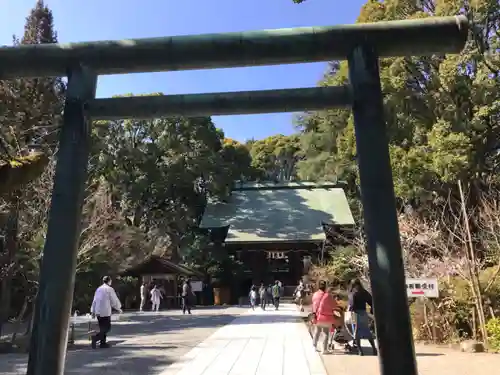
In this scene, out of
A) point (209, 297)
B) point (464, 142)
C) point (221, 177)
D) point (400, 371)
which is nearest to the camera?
point (400, 371)

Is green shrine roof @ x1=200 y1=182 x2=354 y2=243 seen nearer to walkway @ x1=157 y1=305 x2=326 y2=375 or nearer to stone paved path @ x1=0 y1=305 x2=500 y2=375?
walkway @ x1=157 y1=305 x2=326 y2=375

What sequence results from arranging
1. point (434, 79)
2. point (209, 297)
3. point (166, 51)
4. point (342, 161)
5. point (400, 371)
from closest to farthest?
point (400, 371) < point (166, 51) < point (434, 79) < point (342, 161) < point (209, 297)

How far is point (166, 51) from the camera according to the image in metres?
4.25

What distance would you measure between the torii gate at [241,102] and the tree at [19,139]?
1.43 metres

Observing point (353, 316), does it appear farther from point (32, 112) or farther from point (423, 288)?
point (32, 112)

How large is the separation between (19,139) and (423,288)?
10.1 meters

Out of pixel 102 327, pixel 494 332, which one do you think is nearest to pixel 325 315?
pixel 494 332

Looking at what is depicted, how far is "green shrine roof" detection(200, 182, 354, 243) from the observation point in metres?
28.9

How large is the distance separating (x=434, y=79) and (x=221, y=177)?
56.7 ft

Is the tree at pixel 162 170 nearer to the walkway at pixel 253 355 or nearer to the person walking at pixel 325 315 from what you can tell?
the walkway at pixel 253 355

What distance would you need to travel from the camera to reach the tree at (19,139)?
5.54 metres

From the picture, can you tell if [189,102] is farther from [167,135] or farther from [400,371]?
[167,135]

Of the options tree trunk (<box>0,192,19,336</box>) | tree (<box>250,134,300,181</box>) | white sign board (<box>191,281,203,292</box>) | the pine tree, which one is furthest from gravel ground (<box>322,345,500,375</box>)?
tree (<box>250,134,300,181</box>)

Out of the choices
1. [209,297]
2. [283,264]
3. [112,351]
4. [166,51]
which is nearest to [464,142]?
[112,351]
